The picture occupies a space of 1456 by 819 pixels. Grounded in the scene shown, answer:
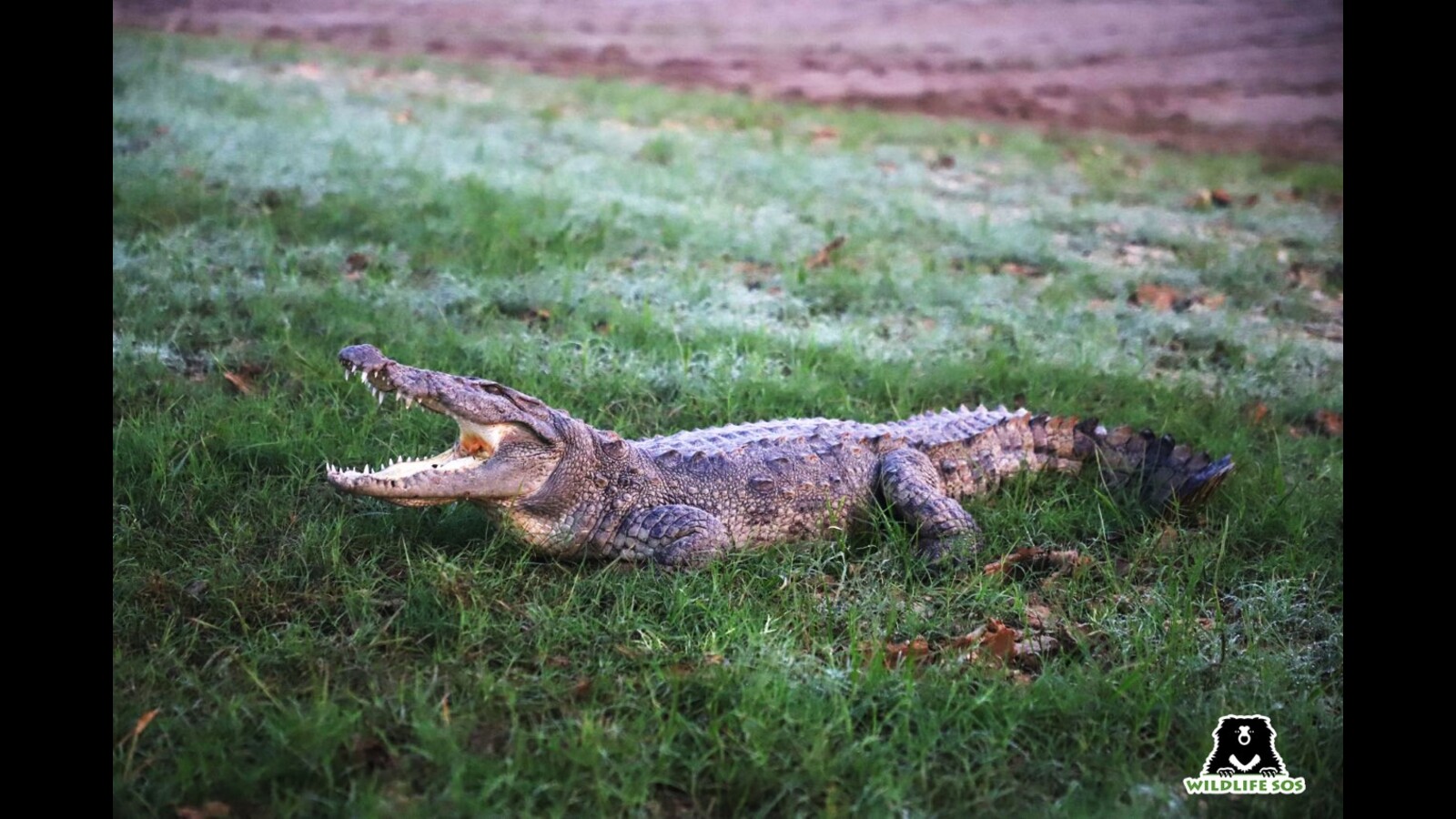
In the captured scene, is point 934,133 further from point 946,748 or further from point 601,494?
point 946,748

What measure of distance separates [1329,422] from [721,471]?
3.69 metres

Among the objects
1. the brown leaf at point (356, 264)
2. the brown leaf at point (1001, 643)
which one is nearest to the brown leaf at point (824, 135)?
the brown leaf at point (356, 264)

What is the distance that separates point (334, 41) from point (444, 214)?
7970mm

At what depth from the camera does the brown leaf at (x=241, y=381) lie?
5211mm

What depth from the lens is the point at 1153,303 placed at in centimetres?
780

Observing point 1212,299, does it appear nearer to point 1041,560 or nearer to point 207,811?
point 1041,560

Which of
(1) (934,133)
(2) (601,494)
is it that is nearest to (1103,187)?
(1) (934,133)

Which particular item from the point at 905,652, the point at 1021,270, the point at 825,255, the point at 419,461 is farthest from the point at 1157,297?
the point at 419,461

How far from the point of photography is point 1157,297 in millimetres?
7852

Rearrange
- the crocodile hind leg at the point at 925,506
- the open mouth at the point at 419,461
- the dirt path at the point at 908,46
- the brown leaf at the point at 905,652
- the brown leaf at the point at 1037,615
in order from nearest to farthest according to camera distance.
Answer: the brown leaf at the point at 905,652, the open mouth at the point at 419,461, the brown leaf at the point at 1037,615, the crocodile hind leg at the point at 925,506, the dirt path at the point at 908,46

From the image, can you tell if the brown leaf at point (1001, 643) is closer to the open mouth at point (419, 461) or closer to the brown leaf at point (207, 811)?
the open mouth at point (419, 461)

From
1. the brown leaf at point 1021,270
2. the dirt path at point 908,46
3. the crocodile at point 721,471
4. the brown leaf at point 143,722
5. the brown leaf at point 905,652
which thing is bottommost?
the brown leaf at point 905,652
